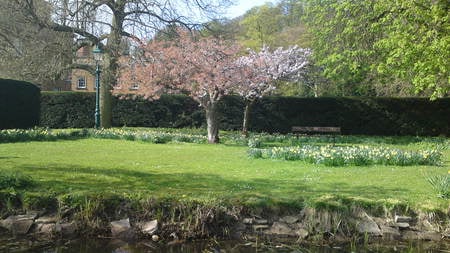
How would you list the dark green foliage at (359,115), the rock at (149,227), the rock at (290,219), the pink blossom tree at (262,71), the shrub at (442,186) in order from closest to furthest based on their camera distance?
1. the rock at (149,227)
2. the rock at (290,219)
3. the shrub at (442,186)
4. the pink blossom tree at (262,71)
5. the dark green foliage at (359,115)

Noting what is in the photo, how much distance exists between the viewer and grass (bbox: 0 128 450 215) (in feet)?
22.0

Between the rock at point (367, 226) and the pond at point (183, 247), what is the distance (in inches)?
9.1

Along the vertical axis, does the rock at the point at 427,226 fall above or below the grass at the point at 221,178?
below

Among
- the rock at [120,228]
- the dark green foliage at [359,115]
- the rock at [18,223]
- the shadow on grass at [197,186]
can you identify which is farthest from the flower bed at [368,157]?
the dark green foliage at [359,115]

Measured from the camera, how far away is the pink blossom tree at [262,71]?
18681 mm

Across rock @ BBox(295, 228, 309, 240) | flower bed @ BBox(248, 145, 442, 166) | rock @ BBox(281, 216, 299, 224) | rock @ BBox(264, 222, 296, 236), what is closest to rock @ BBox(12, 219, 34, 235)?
rock @ BBox(264, 222, 296, 236)

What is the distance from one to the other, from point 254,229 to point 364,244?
1488 mm

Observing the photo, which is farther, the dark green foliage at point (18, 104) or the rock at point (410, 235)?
the dark green foliage at point (18, 104)

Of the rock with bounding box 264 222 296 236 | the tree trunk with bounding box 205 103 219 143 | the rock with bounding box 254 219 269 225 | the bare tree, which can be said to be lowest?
the rock with bounding box 264 222 296 236

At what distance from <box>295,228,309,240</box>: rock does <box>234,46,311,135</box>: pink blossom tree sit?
11.2 meters

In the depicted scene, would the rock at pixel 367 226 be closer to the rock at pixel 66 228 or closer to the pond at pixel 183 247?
the pond at pixel 183 247

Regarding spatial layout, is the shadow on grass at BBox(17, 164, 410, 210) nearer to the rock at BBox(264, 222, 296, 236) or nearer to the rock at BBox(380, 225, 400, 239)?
the rock at BBox(264, 222, 296, 236)

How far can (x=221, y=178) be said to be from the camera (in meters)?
8.62

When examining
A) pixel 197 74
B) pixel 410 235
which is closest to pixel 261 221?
pixel 410 235
